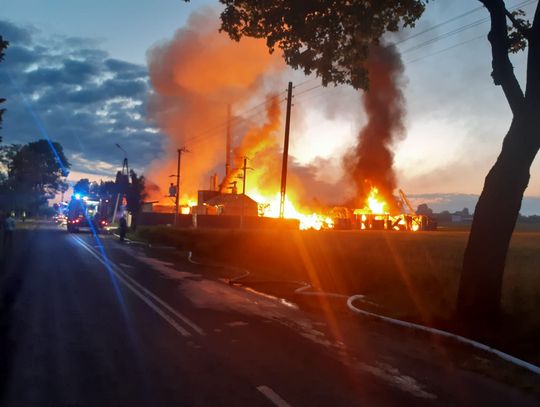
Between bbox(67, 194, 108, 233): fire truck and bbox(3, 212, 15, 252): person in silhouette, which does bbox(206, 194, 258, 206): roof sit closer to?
bbox(67, 194, 108, 233): fire truck

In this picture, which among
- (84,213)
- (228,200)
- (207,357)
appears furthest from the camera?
(228,200)

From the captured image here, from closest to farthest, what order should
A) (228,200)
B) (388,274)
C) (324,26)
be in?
(324,26) → (388,274) → (228,200)

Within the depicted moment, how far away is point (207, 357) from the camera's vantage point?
710 cm

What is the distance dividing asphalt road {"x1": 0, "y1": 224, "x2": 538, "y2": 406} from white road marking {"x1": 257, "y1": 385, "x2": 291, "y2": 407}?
0.07 ft

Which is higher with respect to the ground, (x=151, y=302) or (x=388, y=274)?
(x=388, y=274)

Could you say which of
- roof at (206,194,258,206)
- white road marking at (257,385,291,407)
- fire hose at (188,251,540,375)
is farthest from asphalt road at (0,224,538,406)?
roof at (206,194,258,206)

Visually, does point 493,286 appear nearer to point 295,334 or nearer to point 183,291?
point 295,334

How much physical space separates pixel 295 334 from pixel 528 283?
20.1 ft

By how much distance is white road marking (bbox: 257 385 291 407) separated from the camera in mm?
5344

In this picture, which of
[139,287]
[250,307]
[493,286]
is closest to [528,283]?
[493,286]

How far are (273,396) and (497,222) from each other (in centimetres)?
564

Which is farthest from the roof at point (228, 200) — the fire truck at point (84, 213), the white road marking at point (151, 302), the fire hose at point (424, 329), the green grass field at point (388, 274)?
the fire hose at point (424, 329)

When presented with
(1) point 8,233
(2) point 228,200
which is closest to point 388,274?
(1) point 8,233

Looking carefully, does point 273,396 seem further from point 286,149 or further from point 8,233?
point 286,149
